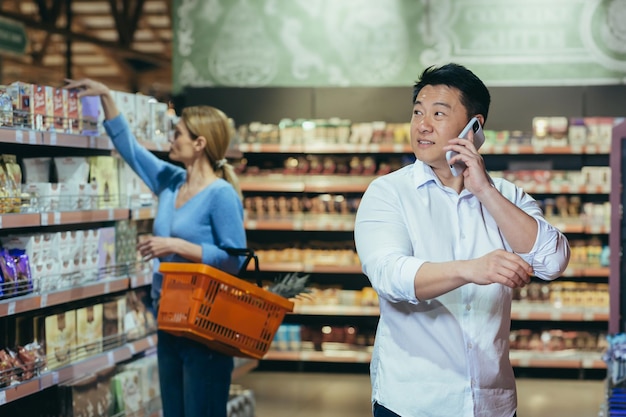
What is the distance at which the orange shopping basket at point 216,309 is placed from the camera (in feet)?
12.3

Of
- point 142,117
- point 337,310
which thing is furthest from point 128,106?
point 337,310

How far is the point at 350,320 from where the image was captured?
8.97 metres

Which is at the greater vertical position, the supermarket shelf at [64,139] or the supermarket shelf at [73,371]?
the supermarket shelf at [64,139]

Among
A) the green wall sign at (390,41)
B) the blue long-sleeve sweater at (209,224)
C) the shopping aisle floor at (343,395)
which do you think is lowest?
the shopping aisle floor at (343,395)

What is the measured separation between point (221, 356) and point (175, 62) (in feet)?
19.0

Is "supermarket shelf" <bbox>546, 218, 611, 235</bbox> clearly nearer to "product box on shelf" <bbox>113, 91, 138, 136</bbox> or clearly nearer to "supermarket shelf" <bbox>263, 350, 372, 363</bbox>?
"supermarket shelf" <bbox>263, 350, 372, 363</bbox>

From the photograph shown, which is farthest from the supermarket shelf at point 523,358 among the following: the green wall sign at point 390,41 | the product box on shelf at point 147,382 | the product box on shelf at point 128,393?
the product box on shelf at point 128,393

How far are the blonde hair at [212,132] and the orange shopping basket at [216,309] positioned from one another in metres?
0.62

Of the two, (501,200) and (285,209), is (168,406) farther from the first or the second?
(285,209)

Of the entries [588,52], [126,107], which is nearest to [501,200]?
[126,107]

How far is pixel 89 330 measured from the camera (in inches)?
184

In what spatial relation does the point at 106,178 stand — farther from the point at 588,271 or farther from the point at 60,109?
the point at 588,271

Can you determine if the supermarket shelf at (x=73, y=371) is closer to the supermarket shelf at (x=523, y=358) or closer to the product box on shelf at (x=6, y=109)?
the product box on shelf at (x=6, y=109)

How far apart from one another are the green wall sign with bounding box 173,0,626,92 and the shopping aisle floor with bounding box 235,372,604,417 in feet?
9.06
